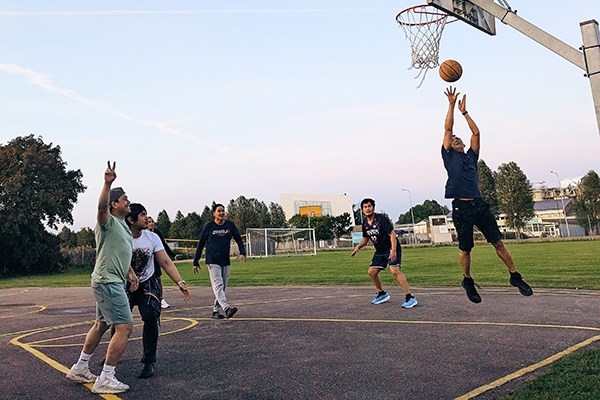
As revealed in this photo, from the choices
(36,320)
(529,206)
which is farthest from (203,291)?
(529,206)

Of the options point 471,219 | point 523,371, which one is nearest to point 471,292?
point 471,219

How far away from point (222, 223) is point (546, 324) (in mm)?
6258

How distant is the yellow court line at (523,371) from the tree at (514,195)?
76.0m

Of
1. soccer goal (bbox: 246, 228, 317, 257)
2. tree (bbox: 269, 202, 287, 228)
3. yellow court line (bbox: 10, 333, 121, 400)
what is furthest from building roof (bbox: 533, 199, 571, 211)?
yellow court line (bbox: 10, 333, 121, 400)

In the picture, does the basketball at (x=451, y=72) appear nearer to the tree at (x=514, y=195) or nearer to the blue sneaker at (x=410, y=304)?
the blue sneaker at (x=410, y=304)

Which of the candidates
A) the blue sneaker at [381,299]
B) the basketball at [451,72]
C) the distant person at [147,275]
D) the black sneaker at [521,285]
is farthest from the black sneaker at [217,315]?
the basketball at [451,72]

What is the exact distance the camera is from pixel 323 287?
16.9 m

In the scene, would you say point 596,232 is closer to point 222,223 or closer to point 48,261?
point 48,261

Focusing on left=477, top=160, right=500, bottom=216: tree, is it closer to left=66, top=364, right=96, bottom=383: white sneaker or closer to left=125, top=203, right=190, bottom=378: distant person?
left=125, top=203, right=190, bottom=378: distant person

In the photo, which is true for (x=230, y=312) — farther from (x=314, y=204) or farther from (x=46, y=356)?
(x=314, y=204)

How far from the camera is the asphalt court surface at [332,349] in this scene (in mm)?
5543

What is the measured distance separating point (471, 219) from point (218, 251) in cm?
516

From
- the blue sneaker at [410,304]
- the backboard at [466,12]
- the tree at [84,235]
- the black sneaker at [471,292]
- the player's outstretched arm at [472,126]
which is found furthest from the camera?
the tree at [84,235]

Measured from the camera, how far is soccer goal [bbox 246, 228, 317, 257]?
57597 mm
